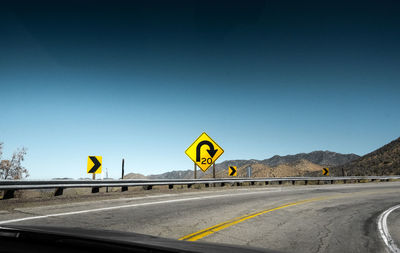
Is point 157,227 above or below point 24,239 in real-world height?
below

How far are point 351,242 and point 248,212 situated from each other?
11.3 ft

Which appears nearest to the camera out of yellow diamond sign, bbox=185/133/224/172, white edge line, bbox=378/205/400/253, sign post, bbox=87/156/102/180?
white edge line, bbox=378/205/400/253

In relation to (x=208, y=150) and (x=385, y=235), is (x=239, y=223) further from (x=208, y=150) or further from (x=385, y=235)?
(x=208, y=150)

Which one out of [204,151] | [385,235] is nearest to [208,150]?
[204,151]

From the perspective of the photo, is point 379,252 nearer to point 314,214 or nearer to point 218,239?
point 218,239

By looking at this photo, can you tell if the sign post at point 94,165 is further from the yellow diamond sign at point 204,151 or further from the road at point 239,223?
the road at point 239,223

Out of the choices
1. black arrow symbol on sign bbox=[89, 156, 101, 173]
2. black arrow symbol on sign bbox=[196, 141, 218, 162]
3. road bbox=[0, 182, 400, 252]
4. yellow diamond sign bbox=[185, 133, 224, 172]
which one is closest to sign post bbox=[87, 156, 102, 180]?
black arrow symbol on sign bbox=[89, 156, 101, 173]

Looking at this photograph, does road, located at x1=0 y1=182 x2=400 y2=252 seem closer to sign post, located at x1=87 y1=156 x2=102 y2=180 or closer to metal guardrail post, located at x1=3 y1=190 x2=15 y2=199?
metal guardrail post, located at x1=3 y1=190 x2=15 y2=199

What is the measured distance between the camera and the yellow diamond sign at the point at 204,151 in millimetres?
19719

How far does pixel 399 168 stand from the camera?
161ft

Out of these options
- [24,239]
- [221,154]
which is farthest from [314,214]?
[221,154]

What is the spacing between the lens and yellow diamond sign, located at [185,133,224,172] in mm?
19719

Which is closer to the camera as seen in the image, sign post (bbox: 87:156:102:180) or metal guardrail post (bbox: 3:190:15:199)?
metal guardrail post (bbox: 3:190:15:199)

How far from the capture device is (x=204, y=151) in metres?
20.0
